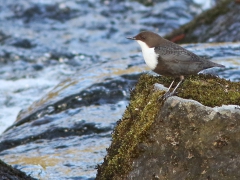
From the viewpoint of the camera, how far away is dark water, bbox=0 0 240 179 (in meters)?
6.07

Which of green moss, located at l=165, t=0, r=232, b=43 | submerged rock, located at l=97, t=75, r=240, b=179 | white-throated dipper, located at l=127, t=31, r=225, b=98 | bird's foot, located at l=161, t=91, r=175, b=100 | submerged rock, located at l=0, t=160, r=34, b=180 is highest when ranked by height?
green moss, located at l=165, t=0, r=232, b=43

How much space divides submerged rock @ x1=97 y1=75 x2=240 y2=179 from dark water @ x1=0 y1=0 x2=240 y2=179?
5.11 feet

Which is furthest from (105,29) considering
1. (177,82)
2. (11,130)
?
(177,82)

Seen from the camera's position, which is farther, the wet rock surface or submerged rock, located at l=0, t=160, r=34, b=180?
submerged rock, located at l=0, t=160, r=34, b=180

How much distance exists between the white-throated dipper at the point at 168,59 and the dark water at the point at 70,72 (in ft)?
5.13

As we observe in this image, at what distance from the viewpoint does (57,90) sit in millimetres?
7594

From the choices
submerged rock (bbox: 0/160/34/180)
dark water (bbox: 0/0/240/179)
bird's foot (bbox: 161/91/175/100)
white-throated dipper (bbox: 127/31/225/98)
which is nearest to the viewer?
bird's foot (bbox: 161/91/175/100)

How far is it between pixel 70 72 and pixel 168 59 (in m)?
6.43

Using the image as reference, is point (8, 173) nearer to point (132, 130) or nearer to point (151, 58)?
point (132, 130)

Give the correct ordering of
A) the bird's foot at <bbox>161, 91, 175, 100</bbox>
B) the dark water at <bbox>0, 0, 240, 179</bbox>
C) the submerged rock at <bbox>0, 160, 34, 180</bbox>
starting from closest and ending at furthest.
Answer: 1. the bird's foot at <bbox>161, 91, 175, 100</bbox>
2. the submerged rock at <bbox>0, 160, 34, 180</bbox>
3. the dark water at <bbox>0, 0, 240, 179</bbox>

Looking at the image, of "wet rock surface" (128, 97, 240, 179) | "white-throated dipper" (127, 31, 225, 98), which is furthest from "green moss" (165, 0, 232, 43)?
"wet rock surface" (128, 97, 240, 179)

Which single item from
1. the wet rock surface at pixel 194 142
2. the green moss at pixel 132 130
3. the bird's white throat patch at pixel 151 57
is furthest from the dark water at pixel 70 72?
the wet rock surface at pixel 194 142

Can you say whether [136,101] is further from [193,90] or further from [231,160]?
[231,160]

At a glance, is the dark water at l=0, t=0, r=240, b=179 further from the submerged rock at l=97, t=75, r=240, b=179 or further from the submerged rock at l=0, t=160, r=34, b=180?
the submerged rock at l=97, t=75, r=240, b=179
